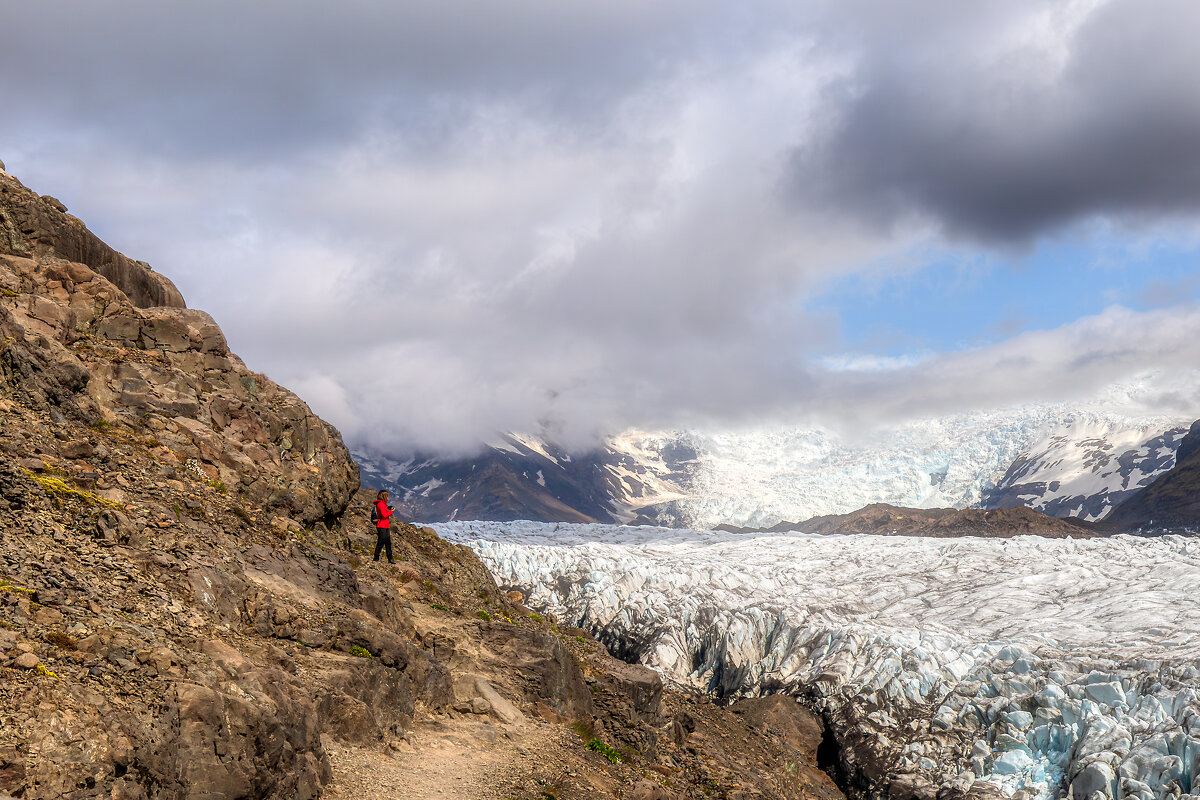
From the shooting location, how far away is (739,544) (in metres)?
72.5

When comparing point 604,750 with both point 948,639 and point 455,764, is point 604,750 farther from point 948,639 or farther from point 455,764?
point 948,639

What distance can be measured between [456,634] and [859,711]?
928 inches

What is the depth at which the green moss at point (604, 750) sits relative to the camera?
1642 cm

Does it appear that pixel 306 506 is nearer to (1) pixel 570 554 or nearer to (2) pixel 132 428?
(2) pixel 132 428

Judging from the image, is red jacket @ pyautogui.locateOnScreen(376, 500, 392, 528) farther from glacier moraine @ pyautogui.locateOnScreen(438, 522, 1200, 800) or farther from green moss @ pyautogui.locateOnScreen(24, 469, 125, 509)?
glacier moraine @ pyautogui.locateOnScreen(438, 522, 1200, 800)

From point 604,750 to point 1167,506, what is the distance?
217694mm

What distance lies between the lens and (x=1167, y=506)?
18675 centimetres

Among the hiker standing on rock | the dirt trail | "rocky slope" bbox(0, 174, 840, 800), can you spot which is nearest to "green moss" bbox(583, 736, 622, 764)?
"rocky slope" bbox(0, 174, 840, 800)

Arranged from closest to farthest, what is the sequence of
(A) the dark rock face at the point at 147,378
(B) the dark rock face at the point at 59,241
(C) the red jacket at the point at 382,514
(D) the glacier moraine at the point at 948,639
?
(A) the dark rock face at the point at 147,378 < (B) the dark rock face at the point at 59,241 < (C) the red jacket at the point at 382,514 < (D) the glacier moraine at the point at 948,639

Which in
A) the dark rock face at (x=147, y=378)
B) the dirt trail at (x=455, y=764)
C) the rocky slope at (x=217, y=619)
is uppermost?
the dark rock face at (x=147, y=378)

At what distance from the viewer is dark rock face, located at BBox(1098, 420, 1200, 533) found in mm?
176125

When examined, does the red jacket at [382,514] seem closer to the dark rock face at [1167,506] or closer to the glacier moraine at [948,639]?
the glacier moraine at [948,639]

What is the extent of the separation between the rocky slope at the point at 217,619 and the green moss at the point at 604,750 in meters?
0.06

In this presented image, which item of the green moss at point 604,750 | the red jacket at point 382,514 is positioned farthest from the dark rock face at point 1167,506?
the red jacket at point 382,514
